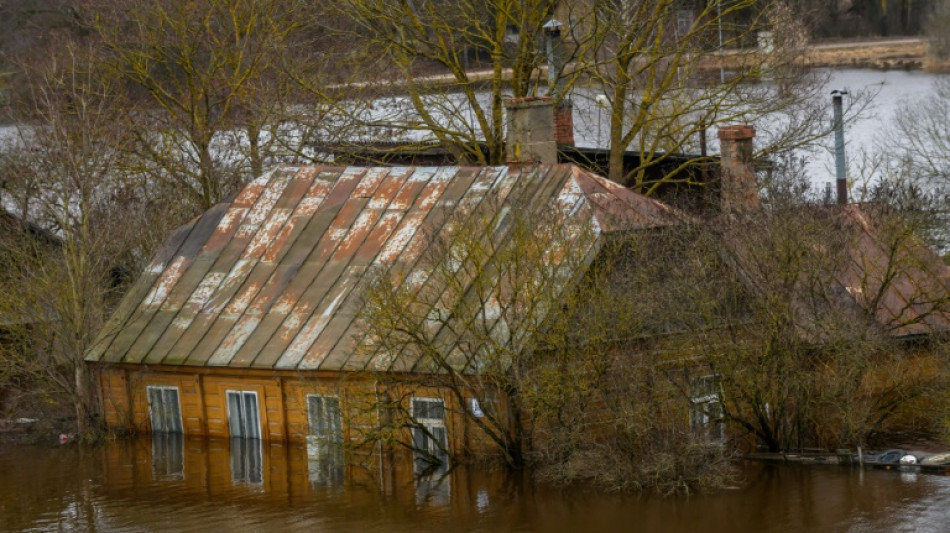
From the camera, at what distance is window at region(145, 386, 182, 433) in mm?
29172

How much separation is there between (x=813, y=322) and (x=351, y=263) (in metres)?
8.33

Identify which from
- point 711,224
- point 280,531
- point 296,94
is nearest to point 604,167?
point 296,94

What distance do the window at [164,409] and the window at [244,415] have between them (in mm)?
1274

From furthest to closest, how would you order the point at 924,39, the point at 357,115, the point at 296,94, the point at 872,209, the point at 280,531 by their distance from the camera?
the point at 924,39
the point at 296,94
the point at 357,115
the point at 872,209
the point at 280,531

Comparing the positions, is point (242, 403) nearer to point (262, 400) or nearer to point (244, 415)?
point (244, 415)

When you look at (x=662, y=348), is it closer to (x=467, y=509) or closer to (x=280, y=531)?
(x=467, y=509)

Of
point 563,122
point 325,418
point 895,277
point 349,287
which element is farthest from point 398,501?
point 563,122

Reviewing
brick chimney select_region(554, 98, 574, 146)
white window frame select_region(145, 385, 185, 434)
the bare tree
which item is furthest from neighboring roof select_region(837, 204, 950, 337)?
the bare tree

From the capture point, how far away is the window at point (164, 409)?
29172 millimetres

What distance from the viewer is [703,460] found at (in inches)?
941

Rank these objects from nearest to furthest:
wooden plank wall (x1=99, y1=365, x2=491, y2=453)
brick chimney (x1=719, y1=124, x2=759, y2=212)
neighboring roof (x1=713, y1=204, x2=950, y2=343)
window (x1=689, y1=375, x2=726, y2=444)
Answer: window (x1=689, y1=375, x2=726, y2=444)
neighboring roof (x1=713, y1=204, x2=950, y2=343)
wooden plank wall (x1=99, y1=365, x2=491, y2=453)
brick chimney (x1=719, y1=124, x2=759, y2=212)

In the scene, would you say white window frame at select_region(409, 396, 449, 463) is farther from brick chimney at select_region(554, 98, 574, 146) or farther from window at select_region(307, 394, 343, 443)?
brick chimney at select_region(554, 98, 574, 146)

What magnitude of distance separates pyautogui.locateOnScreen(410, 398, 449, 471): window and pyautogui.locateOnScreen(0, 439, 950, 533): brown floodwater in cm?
A: 47

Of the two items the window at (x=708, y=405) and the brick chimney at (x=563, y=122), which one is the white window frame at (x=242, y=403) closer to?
the window at (x=708, y=405)
